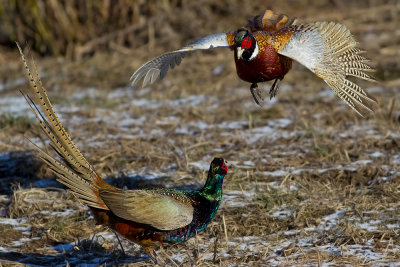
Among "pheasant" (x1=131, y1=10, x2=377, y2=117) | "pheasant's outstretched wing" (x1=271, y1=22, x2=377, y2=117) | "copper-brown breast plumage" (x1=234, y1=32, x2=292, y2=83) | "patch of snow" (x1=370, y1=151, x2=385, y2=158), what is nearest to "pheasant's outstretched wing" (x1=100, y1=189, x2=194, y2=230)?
"pheasant" (x1=131, y1=10, x2=377, y2=117)

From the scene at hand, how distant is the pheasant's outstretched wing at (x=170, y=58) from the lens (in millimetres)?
4555

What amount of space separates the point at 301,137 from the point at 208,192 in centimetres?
215

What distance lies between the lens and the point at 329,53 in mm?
4668

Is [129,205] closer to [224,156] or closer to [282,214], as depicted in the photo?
[282,214]

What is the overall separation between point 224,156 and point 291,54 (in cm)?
135

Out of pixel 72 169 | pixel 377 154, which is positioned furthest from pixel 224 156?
pixel 72 169

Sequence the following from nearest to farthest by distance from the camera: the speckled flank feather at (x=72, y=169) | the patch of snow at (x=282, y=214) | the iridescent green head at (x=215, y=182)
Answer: the speckled flank feather at (x=72, y=169)
the iridescent green head at (x=215, y=182)
the patch of snow at (x=282, y=214)

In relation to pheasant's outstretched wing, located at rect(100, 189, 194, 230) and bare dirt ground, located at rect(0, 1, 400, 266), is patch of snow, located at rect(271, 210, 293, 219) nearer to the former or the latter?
bare dirt ground, located at rect(0, 1, 400, 266)

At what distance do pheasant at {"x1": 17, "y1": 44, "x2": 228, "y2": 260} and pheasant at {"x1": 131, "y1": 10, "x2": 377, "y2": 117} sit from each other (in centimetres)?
106

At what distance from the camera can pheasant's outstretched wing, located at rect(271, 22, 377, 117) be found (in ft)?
14.5

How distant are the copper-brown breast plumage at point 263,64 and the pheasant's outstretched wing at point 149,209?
1.29 meters

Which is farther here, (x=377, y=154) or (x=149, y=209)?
(x=377, y=154)

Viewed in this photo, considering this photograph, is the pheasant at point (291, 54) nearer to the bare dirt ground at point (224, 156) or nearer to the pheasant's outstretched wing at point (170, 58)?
the pheasant's outstretched wing at point (170, 58)

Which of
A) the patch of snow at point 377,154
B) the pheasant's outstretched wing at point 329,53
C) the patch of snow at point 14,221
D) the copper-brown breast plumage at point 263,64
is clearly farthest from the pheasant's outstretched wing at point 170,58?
the patch of snow at point 377,154
